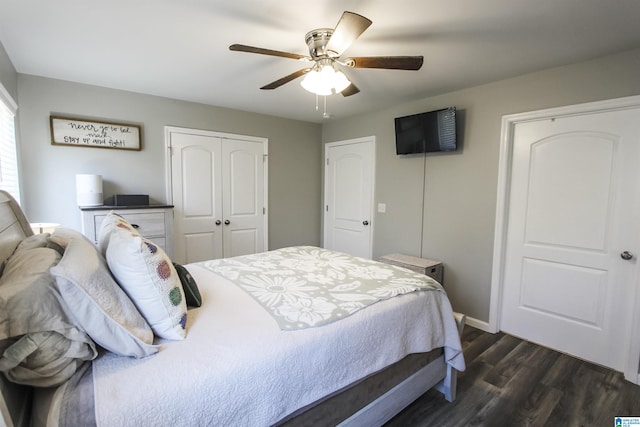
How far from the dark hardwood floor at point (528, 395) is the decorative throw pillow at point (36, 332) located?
1664 mm

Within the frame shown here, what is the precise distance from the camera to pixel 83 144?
2.87 meters

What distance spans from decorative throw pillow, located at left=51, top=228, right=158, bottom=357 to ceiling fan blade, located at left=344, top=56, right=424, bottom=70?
5.54 ft

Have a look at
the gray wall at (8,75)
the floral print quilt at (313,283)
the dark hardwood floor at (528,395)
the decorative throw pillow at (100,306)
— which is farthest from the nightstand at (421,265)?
the gray wall at (8,75)

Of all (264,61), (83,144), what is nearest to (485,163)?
(264,61)

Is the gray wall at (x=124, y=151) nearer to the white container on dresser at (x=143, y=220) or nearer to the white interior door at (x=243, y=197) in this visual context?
the white interior door at (x=243, y=197)

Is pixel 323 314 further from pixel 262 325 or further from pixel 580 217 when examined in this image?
pixel 580 217

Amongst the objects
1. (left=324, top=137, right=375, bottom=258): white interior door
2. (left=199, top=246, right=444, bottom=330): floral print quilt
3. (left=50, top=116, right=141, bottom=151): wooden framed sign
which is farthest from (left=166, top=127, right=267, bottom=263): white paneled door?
(left=199, top=246, right=444, bottom=330): floral print quilt

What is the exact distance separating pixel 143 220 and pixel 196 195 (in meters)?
0.80

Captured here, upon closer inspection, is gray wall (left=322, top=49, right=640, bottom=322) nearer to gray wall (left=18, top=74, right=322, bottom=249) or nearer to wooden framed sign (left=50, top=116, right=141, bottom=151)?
gray wall (left=18, top=74, right=322, bottom=249)

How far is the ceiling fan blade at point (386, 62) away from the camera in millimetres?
1713

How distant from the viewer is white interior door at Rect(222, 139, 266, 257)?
12.5ft

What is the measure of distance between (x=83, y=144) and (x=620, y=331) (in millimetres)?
4953

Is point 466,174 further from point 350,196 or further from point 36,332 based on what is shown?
point 36,332

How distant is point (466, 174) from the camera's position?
2.97 metres
